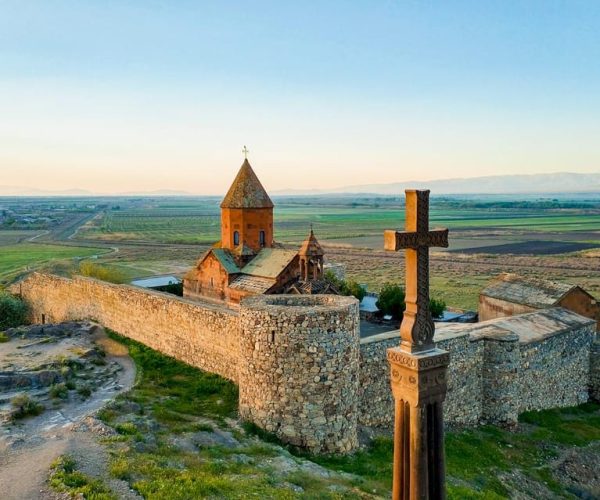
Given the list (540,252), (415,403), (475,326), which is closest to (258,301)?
(415,403)

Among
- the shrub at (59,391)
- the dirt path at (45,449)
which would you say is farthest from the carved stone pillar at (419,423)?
the shrub at (59,391)

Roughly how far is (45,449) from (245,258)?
17.9 m

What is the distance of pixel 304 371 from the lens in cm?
1177

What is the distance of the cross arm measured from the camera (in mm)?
6539

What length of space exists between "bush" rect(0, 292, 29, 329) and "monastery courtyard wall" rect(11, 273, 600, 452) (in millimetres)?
4253

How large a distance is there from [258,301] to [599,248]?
73.0 metres

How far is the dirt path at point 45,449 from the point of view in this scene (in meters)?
8.63

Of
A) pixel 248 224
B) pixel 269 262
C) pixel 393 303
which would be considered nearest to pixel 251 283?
pixel 269 262

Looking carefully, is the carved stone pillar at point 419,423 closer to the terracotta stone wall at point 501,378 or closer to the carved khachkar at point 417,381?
the carved khachkar at point 417,381

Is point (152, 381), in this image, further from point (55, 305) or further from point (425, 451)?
point (55, 305)

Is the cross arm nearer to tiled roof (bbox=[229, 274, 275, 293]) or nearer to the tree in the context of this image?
tiled roof (bbox=[229, 274, 275, 293])

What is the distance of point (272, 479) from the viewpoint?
985 centimetres

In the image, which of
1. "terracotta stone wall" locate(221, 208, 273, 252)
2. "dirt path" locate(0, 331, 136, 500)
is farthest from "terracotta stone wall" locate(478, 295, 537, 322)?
"dirt path" locate(0, 331, 136, 500)

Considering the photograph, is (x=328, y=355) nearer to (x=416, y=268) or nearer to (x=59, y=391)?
(x=416, y=268)
